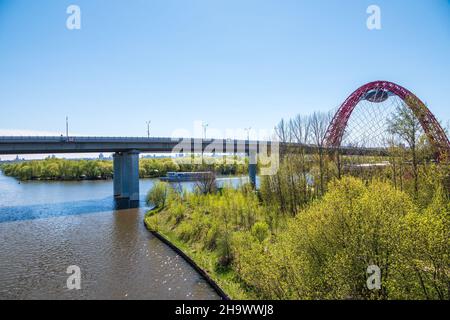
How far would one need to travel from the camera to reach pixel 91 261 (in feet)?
59.2

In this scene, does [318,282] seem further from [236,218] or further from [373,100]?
[373,100]

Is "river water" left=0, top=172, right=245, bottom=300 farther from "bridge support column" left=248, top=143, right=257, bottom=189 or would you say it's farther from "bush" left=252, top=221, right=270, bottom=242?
"bridge support column" left=248, top=143, right=257, bottom=189

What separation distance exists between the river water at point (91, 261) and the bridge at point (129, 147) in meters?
11.2

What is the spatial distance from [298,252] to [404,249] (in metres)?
3.62

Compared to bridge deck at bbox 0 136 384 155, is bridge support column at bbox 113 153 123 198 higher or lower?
lower

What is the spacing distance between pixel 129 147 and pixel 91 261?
30.6m

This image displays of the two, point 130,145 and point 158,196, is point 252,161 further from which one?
point 158,196

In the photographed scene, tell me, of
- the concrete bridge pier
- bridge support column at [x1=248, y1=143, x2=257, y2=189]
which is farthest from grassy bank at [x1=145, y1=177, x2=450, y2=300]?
bridge support column at [x1=248, y1=143, x2=257, y2=189]

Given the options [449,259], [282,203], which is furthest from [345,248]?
[282,203]

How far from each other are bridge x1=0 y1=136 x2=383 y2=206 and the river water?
36.7 ft

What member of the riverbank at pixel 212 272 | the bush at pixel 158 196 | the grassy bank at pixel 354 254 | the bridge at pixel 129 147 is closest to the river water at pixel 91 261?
the riverbank at pixel 212 272

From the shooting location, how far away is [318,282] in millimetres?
9820

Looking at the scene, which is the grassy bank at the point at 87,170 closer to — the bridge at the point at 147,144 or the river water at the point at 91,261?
the bridge at the point at 147,144

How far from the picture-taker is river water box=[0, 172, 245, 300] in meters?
14.1
